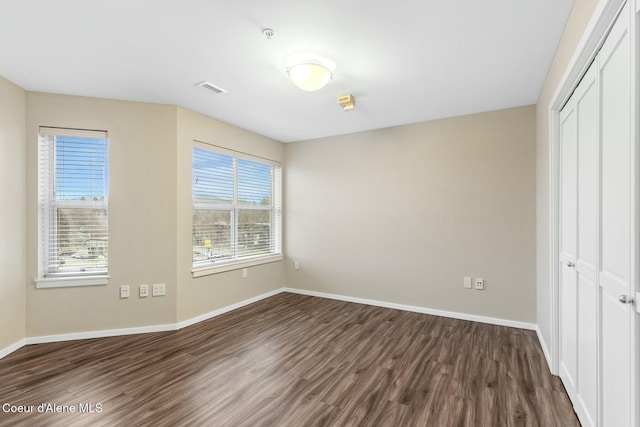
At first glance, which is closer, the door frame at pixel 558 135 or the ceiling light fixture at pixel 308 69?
the door frame at pixel 558 135

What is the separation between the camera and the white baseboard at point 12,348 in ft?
8.61

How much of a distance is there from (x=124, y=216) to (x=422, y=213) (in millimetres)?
3453

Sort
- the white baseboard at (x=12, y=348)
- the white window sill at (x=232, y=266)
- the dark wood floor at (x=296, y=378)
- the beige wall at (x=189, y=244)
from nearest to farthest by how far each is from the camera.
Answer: the dark wood floor at (x=296, y=378) → the white baseboard at (x=12, y=348) → the beige wall at (x=189, y=244) → the white window sill at (x=232, y=266)

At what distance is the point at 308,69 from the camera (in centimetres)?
228

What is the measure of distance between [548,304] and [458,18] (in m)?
2.34

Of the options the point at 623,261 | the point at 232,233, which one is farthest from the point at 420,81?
the point at 232,233

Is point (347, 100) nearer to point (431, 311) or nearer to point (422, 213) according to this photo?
point (422, 213)

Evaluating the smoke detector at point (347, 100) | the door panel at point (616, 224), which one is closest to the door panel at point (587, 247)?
the door panel at point (616, 224)

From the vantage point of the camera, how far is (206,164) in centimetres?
376

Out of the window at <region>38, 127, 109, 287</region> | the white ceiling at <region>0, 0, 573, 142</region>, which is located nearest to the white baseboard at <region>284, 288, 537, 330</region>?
the white ceiling at <region>0, 0, 573, 142</region>

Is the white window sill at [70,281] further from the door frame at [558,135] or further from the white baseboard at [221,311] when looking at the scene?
the door frame at [558,135]

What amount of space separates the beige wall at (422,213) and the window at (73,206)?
8.37 ft

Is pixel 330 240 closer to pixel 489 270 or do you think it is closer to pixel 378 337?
pixel 378 337

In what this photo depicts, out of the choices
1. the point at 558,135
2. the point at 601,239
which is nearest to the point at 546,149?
the point at 558,135
